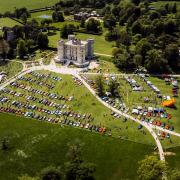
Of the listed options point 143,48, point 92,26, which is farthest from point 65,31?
point 143,48

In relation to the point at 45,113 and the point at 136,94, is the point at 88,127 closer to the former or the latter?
the point at 45,113

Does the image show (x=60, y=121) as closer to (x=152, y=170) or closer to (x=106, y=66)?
(x=152, y=170)

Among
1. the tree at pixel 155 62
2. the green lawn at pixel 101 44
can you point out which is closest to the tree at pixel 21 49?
the green lawn at pixel 101 44

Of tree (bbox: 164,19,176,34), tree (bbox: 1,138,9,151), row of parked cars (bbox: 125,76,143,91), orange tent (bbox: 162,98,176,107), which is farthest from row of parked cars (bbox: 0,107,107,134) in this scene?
tree (bbox: 164,19,176,34)

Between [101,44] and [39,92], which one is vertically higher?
[101,44]

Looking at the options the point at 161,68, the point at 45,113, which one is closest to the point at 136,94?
the point at 161,68

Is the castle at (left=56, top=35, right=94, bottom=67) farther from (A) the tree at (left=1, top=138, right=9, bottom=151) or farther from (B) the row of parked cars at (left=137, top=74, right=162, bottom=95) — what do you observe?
(A) the tree at (left=1, top=138, right=9, bottom=151)

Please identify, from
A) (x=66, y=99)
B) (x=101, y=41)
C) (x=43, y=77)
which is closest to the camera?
(x=66, y=99)
